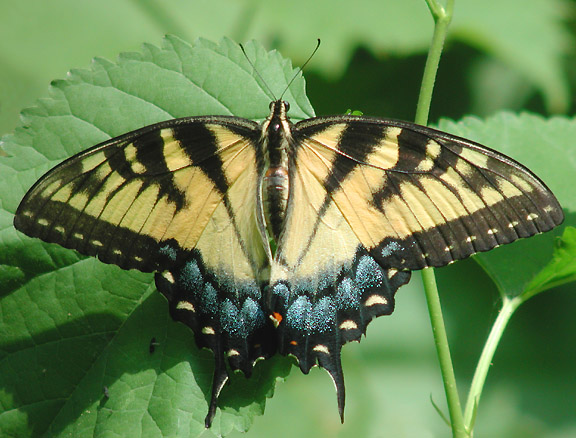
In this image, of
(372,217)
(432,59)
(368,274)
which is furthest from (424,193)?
(432,59)

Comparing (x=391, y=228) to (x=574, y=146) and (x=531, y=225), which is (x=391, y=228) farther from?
(x=574, y=146)

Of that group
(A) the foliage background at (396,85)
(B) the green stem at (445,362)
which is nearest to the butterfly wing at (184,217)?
(B) the green stem at (445,362)

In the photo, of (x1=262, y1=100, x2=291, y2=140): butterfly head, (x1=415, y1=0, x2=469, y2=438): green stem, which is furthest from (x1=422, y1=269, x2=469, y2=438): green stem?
(x1=262, y1=100, x2=291, y2=140): butterfly head

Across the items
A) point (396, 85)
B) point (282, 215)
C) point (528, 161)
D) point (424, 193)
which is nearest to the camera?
point (424, 193)

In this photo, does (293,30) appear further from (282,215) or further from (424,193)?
(424,193)

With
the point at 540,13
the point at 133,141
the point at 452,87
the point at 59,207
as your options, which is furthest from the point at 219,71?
the point at 540,13

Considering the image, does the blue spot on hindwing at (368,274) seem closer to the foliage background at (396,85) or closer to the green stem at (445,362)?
the green stem at (445,362)
